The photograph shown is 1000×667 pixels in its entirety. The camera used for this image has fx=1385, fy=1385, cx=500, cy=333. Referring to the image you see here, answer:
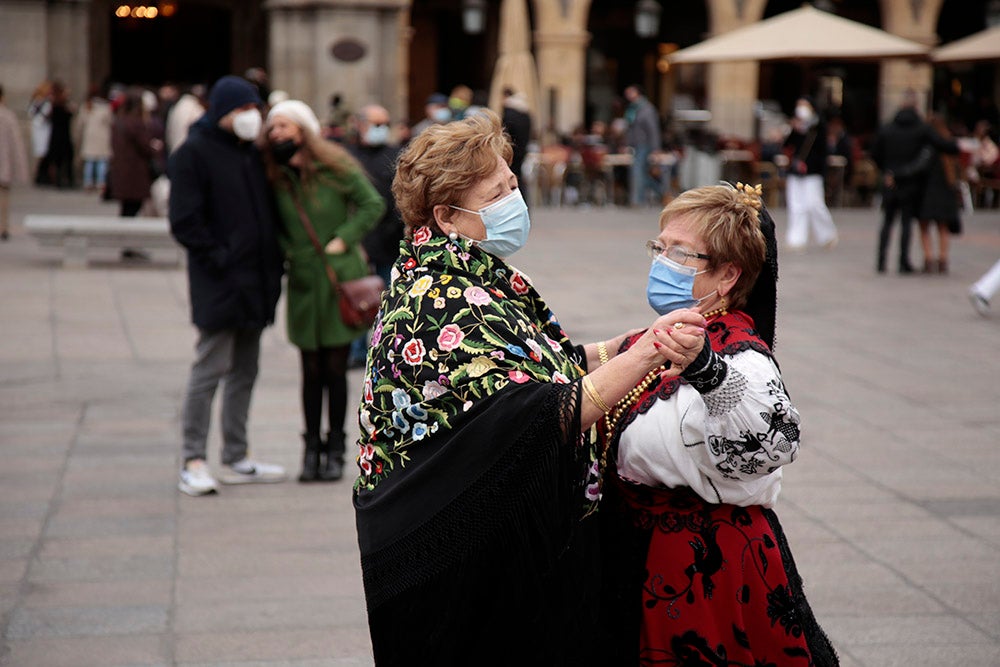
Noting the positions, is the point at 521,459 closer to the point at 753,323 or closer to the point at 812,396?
the point at 753,323

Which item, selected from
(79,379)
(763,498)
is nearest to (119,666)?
(763,498)

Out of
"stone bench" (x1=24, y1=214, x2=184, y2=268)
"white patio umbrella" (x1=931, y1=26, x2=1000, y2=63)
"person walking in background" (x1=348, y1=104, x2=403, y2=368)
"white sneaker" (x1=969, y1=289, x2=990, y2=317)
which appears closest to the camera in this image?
"person walking in background" (x1=348, y1=104, x2=403, y2=368)

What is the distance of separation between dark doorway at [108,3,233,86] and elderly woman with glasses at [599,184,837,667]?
3161cm

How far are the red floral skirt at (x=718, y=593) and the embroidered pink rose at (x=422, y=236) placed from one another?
0.76m

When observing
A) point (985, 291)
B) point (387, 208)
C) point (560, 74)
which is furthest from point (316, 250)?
point (560, 74)

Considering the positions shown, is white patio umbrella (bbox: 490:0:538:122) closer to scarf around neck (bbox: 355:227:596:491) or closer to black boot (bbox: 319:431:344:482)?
black boot (bbox: 319:431:344:482)

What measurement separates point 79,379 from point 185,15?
26.3 meters

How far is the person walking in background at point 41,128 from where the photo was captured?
2306 cm

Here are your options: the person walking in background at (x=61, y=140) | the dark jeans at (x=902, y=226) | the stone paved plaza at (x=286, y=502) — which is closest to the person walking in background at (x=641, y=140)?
the dark jeans at (x=902, y=226)

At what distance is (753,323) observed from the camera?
304cm

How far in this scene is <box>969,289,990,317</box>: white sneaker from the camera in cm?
1173

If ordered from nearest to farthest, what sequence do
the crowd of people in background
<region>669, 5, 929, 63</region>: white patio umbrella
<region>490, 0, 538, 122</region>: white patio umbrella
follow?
the crowd of people in background
<region>669, 5, 929, 63</region>: white patio umbrella
<region>490, 0, 538, 122</region>: white patio umbrella

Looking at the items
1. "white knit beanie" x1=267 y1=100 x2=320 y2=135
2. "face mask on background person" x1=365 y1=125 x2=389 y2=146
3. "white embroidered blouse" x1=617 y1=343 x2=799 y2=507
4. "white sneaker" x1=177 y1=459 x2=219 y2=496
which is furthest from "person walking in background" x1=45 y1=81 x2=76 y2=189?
"white embroidered blouse" x1=617 y1=343 x2=799 y2=507

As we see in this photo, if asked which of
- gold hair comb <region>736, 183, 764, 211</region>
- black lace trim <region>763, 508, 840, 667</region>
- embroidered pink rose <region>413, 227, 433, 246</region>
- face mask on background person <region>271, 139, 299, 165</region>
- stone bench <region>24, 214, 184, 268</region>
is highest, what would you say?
face mask on background person <region>271, 139, 299, 165</region>
